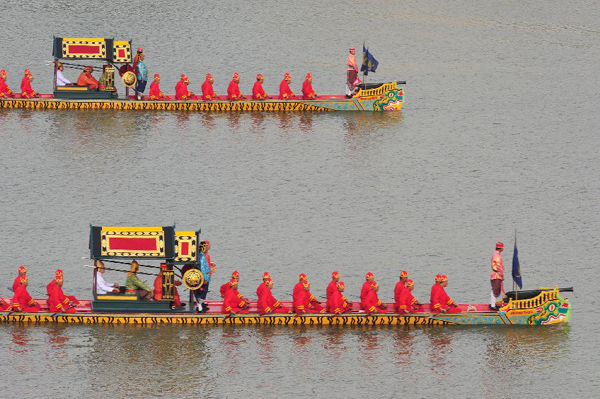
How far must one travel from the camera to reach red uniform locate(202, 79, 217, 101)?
3147 inches

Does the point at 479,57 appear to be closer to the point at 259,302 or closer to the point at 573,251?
the point at 573,251

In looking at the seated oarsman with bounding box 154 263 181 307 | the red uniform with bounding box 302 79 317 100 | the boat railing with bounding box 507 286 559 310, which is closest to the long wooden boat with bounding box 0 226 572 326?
the boat railing with bounding box 507 286 559 310

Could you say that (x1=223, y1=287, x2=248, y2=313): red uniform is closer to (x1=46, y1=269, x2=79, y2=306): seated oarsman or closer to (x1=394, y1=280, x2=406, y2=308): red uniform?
(x1=46, y1=269, x2=79, y2=306): seated oarsman

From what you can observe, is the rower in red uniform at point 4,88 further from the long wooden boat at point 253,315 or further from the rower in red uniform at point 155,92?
the long wooden boat at point 253,315

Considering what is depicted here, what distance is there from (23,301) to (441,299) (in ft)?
48.4

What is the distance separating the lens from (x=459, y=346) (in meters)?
51.5

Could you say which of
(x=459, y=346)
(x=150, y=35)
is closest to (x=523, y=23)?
(x=150, y=35)

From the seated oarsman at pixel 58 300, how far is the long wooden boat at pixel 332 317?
0.70 ft

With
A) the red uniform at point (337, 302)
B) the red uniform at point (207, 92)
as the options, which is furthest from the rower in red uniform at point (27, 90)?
the red uniform at point (337, 302)

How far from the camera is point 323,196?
6756 centimetres

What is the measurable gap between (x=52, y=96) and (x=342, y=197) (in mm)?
20862

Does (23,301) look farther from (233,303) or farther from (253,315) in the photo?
(253,315)

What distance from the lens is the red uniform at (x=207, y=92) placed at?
7994 cm

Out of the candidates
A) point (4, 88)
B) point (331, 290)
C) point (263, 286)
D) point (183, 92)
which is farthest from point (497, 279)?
point (4, 88)
